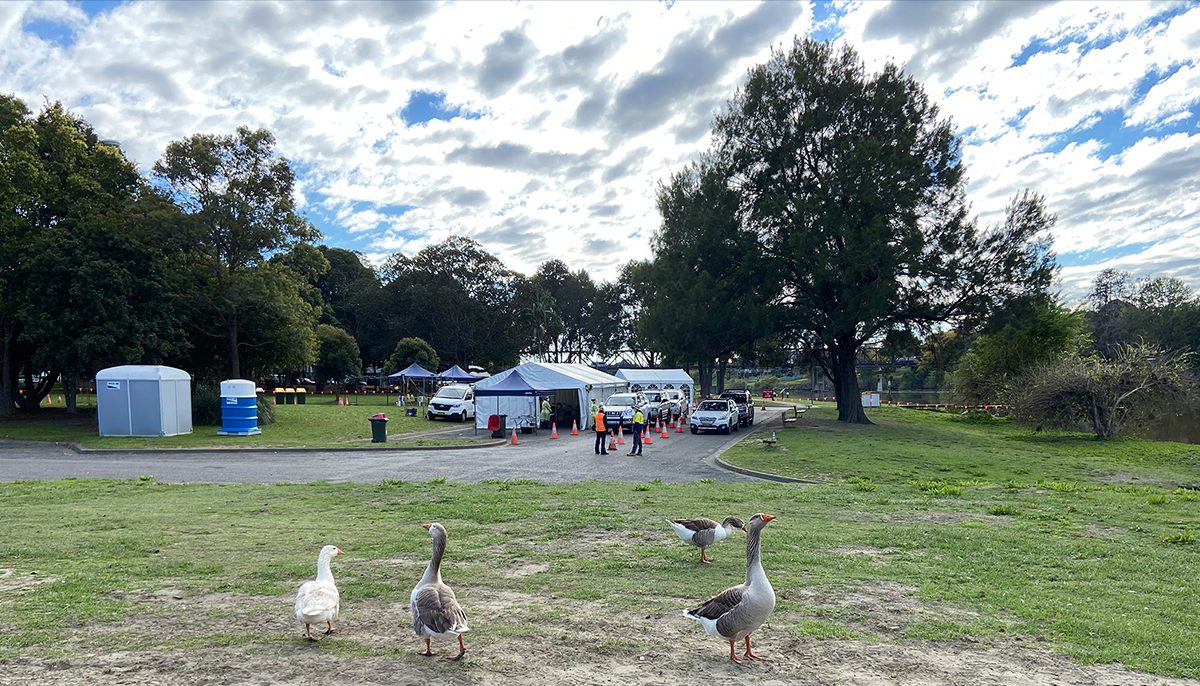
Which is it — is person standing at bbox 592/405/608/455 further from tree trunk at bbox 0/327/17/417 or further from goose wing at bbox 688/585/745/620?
tree trunk at bbox 0/327/17/417

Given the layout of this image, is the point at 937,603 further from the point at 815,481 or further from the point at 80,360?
the point at 80,360

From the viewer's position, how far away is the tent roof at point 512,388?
30547 millimetres

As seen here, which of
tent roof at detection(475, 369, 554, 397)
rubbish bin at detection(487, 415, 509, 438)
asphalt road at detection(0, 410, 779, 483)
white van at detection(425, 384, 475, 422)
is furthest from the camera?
white van at detection(425, 384, 475, 422)

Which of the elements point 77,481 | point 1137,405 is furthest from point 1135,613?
point 1137,405

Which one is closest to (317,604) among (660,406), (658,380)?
(660,406)

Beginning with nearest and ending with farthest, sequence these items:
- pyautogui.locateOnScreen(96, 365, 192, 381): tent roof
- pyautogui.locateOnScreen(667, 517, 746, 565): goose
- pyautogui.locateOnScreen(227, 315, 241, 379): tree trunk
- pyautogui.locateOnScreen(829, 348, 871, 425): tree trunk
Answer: pyautogui.locateOnScreen(667, 517, 746, 565): goose → pyautogui.locateOnScreen(96, 365, 192, 381): tent roof → pyautogui.locateOnScreen(227, 315, 241, 379): tree trunk → pyautogui.locateOnScreen(829, 348, 871, 425): tree trunk

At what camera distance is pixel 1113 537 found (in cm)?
922

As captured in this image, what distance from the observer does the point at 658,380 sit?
50.9 meters

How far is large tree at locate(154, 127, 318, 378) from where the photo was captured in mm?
33594

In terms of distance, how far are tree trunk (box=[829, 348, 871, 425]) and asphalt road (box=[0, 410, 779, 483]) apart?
1498 cm

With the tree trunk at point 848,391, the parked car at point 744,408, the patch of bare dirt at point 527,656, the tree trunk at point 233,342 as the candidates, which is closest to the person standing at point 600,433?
the parked car at point 744,408

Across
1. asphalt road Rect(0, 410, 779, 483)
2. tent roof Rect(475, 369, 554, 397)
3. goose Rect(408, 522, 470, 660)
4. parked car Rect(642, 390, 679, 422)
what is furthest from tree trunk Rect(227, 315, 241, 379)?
goose Rect(408, 522, 470, 660)

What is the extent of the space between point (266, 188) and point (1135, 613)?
37360mm

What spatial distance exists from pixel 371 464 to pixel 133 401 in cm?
1308
